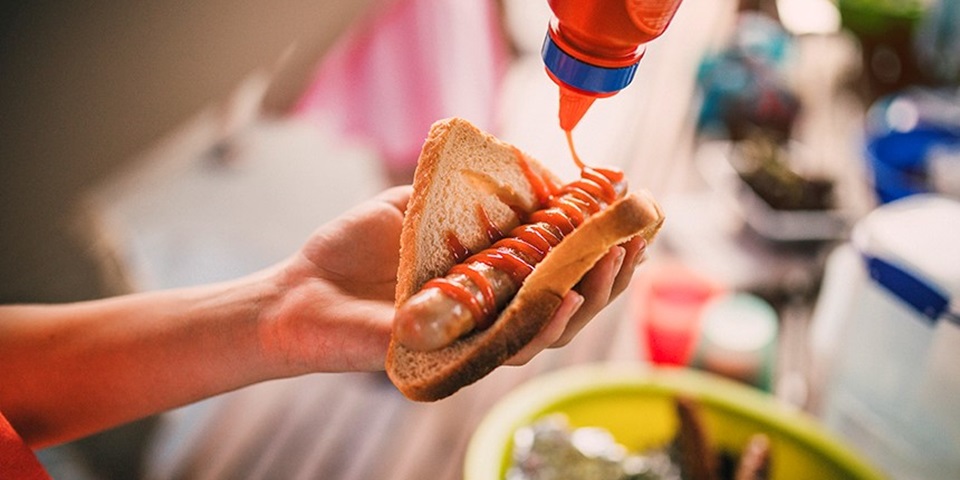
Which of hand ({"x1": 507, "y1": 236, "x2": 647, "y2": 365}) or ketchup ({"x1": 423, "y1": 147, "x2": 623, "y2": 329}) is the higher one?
ketchup ({"x1": 423, "y1": 147, "x2": 623, "y2": 329})

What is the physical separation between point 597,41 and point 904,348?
1.46 m

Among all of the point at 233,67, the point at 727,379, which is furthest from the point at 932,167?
the point at 233,67

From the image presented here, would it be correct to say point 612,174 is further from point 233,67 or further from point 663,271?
point 233,67

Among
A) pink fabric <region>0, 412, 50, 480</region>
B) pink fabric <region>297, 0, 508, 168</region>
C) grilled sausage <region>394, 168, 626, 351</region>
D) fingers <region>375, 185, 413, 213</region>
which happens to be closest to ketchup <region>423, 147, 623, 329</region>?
grilled sausage <region>394, 168, 626, 351</region>

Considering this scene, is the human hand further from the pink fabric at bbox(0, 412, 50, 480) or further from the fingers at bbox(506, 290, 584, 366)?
the pink fabric at bbox(0, 412, 50, 480)

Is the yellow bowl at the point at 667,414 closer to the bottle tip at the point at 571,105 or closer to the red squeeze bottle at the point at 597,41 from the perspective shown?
the bottle tip at the point at 571,105

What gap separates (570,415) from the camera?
6.52ft

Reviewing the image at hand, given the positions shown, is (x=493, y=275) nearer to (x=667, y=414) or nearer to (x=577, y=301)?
(x=577, y=301)

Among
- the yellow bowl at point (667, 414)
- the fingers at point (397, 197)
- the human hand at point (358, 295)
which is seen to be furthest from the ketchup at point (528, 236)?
the yellow bowl at point (667, 414)

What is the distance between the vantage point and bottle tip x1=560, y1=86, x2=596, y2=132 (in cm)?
113

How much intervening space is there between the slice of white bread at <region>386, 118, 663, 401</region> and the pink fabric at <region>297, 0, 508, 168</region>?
5.98 ft

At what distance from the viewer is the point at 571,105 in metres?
1.16

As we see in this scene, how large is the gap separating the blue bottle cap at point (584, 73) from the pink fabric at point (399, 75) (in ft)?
7.48

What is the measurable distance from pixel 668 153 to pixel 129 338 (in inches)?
117
